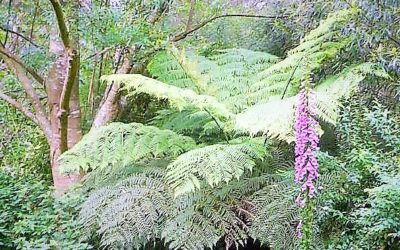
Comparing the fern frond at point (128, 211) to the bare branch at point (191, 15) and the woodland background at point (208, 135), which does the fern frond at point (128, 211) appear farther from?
the bare branch at point (191, 15)

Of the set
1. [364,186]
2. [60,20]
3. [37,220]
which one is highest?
[60,20]

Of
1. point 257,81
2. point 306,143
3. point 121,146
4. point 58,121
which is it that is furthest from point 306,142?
point 58,121

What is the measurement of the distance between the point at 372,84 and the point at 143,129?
120 centimetres

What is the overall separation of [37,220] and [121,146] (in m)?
0.53

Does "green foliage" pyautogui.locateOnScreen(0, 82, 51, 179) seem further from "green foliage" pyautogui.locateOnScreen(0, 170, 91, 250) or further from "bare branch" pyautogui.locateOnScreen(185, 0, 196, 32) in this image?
"bare branch" pyautogui.locateOnScreen(185, 0, 196, 32)

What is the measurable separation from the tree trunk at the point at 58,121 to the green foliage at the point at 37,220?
1.19ft

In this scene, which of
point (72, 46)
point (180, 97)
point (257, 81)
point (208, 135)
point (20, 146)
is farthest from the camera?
point (20, 146)

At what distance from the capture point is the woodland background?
203 centimetres

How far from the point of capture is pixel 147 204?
2.21 m

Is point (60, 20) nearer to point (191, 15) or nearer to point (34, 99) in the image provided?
point (34, 99)

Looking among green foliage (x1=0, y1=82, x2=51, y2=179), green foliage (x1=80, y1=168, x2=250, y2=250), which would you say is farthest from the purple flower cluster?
green foliage (x1=0, y1=82, x2=51, y2=179)

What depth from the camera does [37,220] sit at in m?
2.38

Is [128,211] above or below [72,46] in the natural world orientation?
below

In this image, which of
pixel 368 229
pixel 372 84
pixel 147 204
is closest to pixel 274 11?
pixel 372 84
